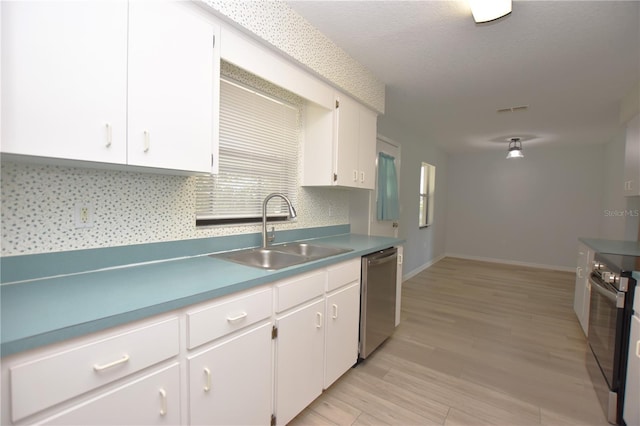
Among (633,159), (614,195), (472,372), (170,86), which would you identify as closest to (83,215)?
(170,86)

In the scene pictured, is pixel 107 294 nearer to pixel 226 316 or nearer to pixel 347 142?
pixel 226 316

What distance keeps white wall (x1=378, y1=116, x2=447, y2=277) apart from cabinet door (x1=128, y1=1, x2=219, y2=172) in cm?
263

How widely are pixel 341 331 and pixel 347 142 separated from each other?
4.94 feet

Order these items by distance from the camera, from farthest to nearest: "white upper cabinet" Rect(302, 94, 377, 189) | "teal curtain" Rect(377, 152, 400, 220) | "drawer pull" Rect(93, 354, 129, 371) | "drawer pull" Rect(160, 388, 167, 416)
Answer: "teal curtain" Rect(377, 152, 400, 220) → "white upper cabinet" Rect(302, 94, 377, 189) → "drawer pull" Rect(160, 388, 167, 416) → "drawer pull" Rect(93, 354, 129, 371)

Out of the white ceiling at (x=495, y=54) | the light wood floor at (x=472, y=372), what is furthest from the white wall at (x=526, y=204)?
the light wood floor at (x=472, y=372)

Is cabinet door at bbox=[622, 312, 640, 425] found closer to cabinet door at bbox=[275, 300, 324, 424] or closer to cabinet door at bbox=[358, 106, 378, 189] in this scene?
cabinet door at bbox=[275, 300, 324, 424]

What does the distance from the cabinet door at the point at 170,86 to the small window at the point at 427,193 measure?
4.50 metres

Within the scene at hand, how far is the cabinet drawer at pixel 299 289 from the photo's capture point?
1466 millimetres

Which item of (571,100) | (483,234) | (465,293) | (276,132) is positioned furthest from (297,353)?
(483,234)

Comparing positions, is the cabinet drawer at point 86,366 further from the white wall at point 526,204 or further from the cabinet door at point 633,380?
the white wall at point 526,204

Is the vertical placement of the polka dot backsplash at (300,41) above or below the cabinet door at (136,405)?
above

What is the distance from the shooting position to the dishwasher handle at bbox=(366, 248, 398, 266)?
2.21 metres

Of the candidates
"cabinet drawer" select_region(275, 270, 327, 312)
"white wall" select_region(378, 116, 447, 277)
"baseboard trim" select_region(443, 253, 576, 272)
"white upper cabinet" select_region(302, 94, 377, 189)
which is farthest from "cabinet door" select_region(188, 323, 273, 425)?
"baseboard trim" select_region(443, 253, 576, 272)

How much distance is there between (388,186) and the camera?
370 cm
